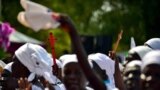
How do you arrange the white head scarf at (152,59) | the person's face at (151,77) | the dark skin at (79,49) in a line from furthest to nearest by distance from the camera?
the white head scarf at (152,59)
the person's face at (151,77)
the dark skin at (79,49)

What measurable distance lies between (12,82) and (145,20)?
2210cm

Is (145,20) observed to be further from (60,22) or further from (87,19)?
(60,22)

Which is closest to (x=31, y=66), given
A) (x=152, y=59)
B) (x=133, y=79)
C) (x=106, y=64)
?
(x=106, y=64)

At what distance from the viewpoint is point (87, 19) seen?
3394cm

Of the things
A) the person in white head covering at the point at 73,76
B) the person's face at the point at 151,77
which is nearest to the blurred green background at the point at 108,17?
the person in white head covering at the point at 73,76

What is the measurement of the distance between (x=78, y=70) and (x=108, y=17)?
24.2m

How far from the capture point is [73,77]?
812 cm

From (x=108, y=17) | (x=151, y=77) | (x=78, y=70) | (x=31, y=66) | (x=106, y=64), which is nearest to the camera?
(x=151, y=77)

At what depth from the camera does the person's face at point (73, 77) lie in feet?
26.5

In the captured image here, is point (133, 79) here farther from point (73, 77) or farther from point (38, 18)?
point (38, 18)

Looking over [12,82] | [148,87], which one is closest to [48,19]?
[148,87]

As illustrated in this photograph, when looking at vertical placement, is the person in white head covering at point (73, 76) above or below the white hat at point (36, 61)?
below

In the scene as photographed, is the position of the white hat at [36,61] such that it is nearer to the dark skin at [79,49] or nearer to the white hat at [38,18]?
the dark skin at [79,49]

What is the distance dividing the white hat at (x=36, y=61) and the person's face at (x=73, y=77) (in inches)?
34.3
